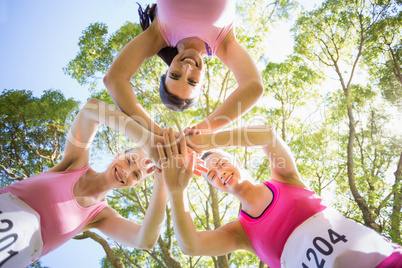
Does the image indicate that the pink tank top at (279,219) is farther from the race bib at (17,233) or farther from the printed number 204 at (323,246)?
the race bib at (17,233)

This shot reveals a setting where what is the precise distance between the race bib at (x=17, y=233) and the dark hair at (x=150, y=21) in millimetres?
1694

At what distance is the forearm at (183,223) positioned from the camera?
5.64 feet

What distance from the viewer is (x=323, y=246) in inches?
59.6

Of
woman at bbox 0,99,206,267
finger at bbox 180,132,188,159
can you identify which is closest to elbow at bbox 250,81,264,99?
finger at bbox 180,132,188,159

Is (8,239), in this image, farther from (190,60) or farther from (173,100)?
(190,60)

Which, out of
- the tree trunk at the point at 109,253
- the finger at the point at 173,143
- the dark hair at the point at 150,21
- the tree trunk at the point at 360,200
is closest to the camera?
the finger at the point at 173,143

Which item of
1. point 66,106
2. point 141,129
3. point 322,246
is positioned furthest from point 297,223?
point 66,106

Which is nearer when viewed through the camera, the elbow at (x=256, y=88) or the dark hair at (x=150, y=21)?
the elbow at (x=256, y=88)

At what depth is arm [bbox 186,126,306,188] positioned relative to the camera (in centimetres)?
179

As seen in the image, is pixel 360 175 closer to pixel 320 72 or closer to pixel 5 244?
pixel 320 72

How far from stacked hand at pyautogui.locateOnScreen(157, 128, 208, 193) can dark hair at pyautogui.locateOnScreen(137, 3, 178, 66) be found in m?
0.94

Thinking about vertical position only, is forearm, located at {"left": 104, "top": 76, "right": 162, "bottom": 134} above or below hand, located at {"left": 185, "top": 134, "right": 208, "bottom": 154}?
above

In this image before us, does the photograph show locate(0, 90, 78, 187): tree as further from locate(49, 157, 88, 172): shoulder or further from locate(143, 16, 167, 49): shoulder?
locate(143, 16, 167, 49): shoulder

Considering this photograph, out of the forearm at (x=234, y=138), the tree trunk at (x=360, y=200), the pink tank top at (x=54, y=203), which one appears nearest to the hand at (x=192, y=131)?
the forearm at (x=234, y=138)
